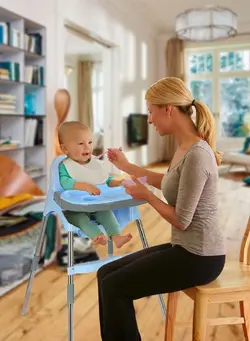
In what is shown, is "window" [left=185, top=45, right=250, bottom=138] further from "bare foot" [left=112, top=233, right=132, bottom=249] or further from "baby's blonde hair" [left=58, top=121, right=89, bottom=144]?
"baby's blonde hair" [left=58, top=121, right=89, bottom=144]

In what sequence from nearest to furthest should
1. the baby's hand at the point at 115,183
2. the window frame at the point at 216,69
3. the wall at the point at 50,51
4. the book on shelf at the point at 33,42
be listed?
the baby's hand at the point at 115,183
the book on shelf at the point at 33,42
the wall at the point at 50,51
the window frame at the point at 216,69

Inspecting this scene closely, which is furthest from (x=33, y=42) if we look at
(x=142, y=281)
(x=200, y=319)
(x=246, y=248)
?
(x=200, y=319)

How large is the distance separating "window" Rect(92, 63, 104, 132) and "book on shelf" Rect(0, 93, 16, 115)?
6415mm

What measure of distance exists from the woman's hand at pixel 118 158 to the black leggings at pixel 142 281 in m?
0.42

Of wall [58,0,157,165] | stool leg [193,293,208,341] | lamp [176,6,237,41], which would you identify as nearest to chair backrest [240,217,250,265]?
stool leg [193,293,208,341]

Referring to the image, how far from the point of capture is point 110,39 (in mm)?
7355

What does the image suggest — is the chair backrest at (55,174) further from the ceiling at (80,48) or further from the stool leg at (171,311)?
the ceiling at (80,48)

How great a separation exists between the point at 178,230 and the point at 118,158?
0.39m

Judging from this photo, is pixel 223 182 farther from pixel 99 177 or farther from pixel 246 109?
pixel 99 177

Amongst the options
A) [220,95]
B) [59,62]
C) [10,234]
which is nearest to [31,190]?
[10,234]

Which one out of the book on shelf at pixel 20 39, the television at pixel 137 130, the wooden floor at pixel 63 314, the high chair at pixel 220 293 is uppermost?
the book on shelf at pixel 20 39

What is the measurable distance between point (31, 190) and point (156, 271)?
1.92 metres

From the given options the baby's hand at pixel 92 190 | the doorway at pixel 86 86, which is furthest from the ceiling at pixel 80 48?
the baby's hand at pixel 92 190

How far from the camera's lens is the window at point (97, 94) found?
11016mm
